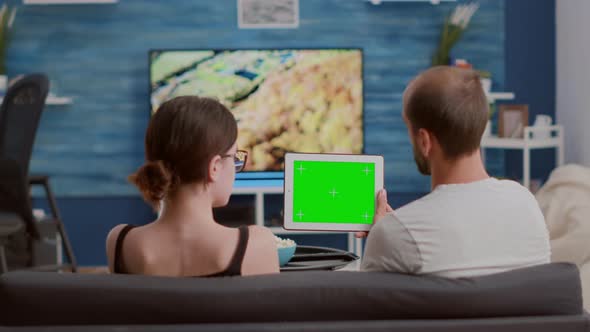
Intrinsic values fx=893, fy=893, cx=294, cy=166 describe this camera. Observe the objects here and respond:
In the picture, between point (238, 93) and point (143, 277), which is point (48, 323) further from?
point (238, 93)

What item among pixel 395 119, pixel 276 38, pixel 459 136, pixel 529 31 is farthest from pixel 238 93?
pixel 459 136

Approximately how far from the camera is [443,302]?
1.49m

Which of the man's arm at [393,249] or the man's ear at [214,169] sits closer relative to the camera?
the man's arm at [393,249]

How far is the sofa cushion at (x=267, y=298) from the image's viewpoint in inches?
58.5

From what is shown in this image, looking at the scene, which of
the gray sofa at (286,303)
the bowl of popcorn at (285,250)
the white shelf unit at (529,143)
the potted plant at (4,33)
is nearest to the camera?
→ the gray sofa at (286,303)

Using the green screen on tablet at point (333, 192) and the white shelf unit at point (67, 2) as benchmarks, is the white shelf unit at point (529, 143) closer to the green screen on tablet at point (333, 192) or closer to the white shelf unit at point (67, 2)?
the white shelf unit at point (67, 2)

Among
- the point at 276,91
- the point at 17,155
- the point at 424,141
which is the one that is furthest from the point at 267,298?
the point at 276,91

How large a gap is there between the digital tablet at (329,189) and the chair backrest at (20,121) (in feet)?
7.00

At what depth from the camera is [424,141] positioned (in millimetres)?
1791

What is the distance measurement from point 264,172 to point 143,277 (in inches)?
172

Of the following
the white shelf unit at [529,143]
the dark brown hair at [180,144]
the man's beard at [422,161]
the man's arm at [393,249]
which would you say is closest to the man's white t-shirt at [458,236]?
the man's arm at [393,249]

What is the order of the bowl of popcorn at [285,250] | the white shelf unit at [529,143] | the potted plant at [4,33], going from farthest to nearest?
the potted plant at [4,33] < the white shelf unit at [529,143] < the bowl of popcorn at [285,250]

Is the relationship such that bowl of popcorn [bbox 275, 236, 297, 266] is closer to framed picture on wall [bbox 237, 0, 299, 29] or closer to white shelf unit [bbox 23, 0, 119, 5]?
framed picture on wall [bbox 237, 0, 299, 29]

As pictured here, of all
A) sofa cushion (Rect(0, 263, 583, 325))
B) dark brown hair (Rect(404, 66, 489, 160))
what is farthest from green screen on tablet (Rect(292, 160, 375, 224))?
sofa cushion (Rect(0, 263, 583, 325))
